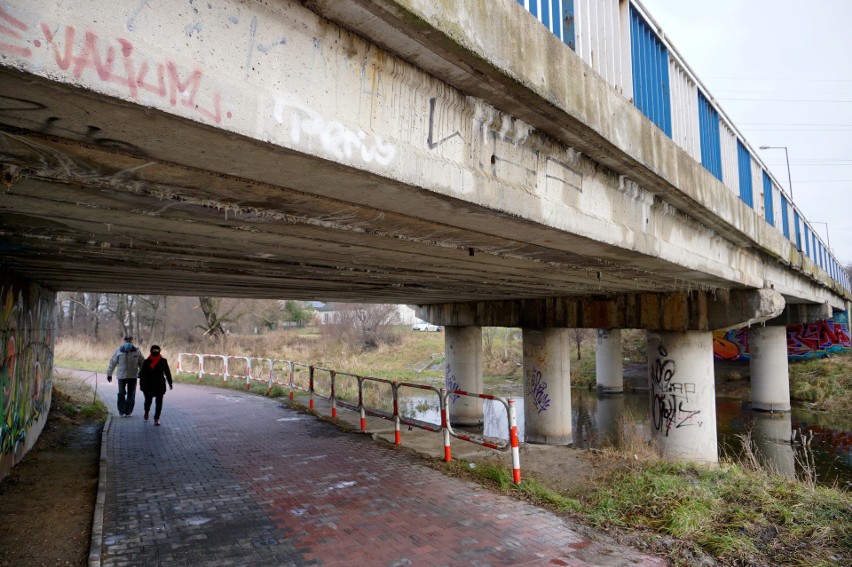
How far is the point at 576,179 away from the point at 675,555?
3577 mm

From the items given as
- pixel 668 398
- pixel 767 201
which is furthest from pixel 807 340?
pixel 668 398

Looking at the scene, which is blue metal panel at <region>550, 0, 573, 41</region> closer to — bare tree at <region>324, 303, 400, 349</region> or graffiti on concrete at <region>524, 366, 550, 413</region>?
graffiti on concrete at <region>524, 366, 550, 413</region>

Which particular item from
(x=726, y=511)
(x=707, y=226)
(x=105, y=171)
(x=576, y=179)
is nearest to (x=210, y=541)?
(x=105, y=171)

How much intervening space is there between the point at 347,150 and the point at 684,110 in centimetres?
569

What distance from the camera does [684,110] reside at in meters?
6.77

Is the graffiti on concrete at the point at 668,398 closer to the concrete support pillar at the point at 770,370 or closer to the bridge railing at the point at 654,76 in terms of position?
the bridge railing at the point at 654,76

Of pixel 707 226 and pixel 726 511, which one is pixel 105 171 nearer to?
pixel 726 511

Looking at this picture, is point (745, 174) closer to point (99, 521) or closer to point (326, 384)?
point (99, 521)

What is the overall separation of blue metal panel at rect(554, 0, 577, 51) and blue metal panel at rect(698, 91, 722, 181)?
3725 mm

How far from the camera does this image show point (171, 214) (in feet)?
12.2

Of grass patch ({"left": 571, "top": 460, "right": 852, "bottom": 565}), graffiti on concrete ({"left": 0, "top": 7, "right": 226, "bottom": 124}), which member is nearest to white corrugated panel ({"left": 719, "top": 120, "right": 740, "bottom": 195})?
grass patch ({"left": 571, "top": 460, "right": 852, "bottom": 565})

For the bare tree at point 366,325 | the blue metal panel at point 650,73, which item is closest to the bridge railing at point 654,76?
the blue metal panel at point 650,73

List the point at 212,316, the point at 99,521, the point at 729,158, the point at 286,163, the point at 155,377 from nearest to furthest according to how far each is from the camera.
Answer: the point at 286,163 → the point at 99,521 → the point at 729,158 → the point at 155,377 → the point at 212,316

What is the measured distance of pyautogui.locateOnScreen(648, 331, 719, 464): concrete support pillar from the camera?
10.7 m
